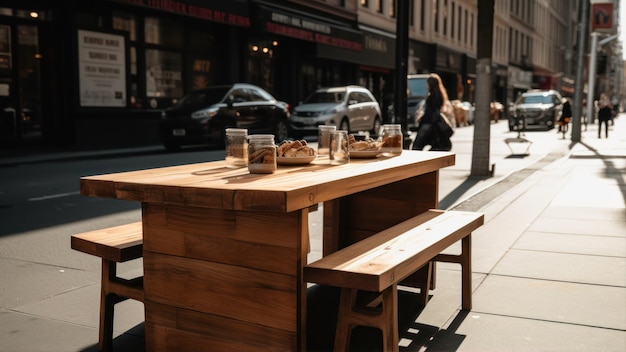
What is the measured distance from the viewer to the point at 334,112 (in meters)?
21.4

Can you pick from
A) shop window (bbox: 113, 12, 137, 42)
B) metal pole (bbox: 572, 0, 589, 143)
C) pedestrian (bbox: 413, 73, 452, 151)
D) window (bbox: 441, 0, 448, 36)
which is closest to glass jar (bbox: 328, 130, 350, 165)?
pedestrian (bbox: 413, 73, 452, 151)

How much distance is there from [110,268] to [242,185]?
1211 millimetres

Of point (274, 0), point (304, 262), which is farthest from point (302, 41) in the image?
point (304, 262)

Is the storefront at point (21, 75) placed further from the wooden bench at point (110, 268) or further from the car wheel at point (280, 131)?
the wooden bench at point (110, 268)

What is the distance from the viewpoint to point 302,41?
27.5 meters

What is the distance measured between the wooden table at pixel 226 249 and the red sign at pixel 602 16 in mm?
26995

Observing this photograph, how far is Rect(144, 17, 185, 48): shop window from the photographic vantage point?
20156mm

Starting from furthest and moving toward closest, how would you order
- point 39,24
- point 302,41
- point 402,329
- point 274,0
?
point 302,41 → point 274,0 → point 39,24 → point 402,329

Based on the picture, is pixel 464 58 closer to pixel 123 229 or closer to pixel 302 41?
pixel 302 41

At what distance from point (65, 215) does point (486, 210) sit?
493 centimetres

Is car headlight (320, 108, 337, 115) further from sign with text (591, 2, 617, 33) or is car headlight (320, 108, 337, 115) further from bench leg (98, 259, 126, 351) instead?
bench leg (98, 259, 126, 351)

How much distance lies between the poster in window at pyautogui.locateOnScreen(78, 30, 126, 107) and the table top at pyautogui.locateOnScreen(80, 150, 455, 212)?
1499 cm

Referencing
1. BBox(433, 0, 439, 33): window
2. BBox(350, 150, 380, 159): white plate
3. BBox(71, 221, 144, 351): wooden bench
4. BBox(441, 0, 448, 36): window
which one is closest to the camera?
BBox(71, 221, 144, 351): wooden bench

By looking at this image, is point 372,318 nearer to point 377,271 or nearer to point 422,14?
point 377,271
